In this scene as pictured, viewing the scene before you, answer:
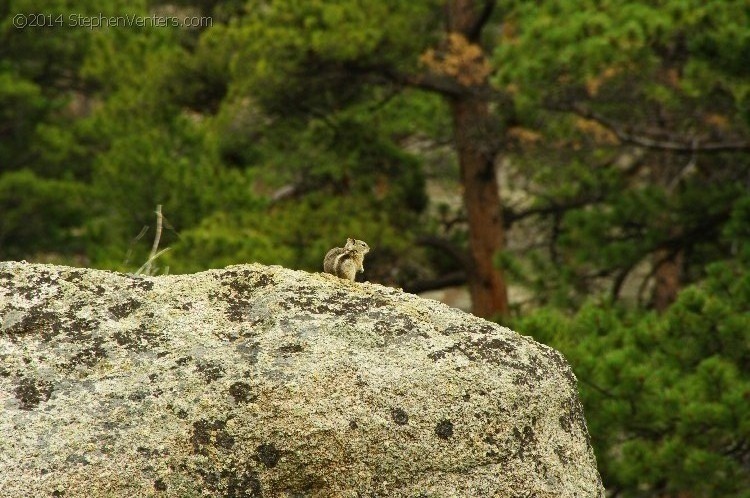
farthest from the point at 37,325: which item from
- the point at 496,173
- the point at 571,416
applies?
the point at 496,173

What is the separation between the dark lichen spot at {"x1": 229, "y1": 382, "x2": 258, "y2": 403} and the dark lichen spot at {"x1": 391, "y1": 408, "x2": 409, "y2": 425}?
0.33 meters

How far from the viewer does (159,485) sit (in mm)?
2959

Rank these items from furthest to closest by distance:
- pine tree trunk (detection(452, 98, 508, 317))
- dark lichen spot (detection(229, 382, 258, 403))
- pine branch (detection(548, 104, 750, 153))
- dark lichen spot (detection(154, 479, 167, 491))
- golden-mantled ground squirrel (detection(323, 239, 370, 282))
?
pine tree trunk (detection(452, 98, 508, 317))
pine branch (detection(548, 104, 750, 153))
golden-mantled ground squirrel (detection(323, 239, 370, 282))
dark lichen spot (detection(229, 382, 258, 403))
dark lichen spot (detection(154, 479, 167, 491))

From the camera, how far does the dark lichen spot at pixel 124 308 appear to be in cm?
323

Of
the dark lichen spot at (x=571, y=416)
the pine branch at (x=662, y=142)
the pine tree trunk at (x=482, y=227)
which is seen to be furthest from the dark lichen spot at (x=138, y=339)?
the pine tree trunk at (x=482, y=227)

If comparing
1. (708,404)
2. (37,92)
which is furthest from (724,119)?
(37,92)

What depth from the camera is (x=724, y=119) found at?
12227mm

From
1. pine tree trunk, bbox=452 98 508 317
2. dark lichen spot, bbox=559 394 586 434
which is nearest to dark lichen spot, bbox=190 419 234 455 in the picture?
dark lichen spot, bbox=559 394 586 434

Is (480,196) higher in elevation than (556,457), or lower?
lower

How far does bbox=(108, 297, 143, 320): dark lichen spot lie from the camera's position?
127 inches

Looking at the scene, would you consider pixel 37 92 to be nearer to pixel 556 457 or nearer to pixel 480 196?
pixel 480 196

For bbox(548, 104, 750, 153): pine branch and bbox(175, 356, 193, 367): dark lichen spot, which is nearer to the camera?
bbox(175, 356, 193, 367): dark lichen spot

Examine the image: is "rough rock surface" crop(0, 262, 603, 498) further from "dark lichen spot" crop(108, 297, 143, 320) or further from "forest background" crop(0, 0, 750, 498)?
"forest background" crop(0, 0, 750, 498)

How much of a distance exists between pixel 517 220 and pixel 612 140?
4141 millimetres
